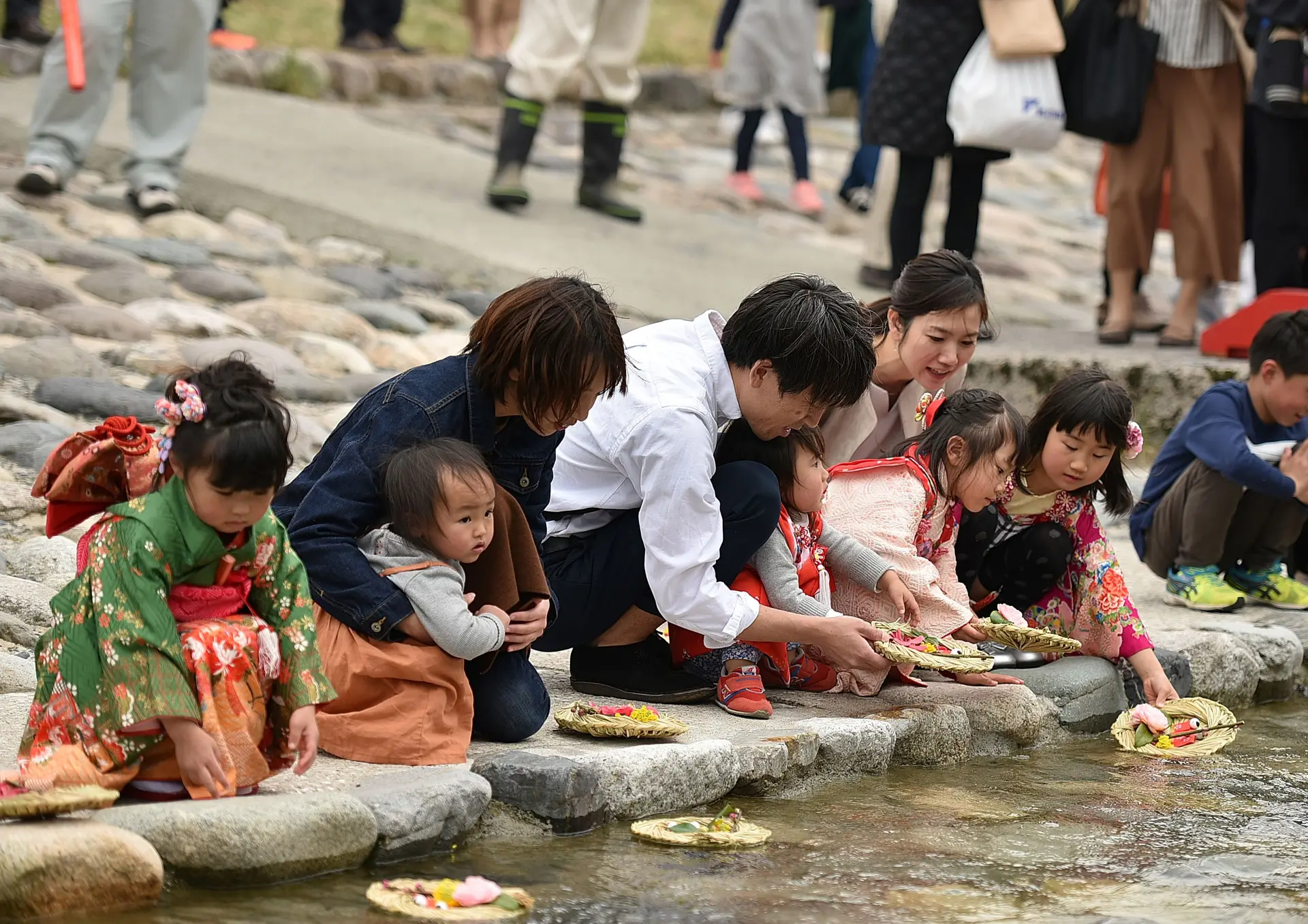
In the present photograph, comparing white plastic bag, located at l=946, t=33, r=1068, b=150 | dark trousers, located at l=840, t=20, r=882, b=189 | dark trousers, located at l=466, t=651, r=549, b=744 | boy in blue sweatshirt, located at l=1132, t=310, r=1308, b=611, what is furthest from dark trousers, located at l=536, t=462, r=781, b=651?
dark trousers, located at l=840, t=20, r=882, b=189

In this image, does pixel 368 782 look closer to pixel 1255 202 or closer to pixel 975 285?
pixel 975 285

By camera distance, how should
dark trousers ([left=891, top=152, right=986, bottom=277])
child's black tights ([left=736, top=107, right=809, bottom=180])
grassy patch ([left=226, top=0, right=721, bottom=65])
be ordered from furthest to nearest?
grassy patch ([left=226, top=0, right=721, bottom=65]) < child's black tights ([left=736, top=107, right=809, bottom=180]) < dark trousers ([left=891, top=152, right=986, bottom=277])

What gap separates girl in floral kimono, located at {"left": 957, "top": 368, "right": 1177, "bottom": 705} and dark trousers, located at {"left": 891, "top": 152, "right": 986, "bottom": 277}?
2362 millimetres

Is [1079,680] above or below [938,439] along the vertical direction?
below

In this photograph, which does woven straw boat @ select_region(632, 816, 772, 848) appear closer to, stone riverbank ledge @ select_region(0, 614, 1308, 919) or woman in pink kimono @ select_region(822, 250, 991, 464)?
stone riverbank ledge @ select_region(0, 614, 1308, 919)

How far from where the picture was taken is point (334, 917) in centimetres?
210

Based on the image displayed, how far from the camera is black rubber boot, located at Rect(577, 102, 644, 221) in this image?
22.3ft

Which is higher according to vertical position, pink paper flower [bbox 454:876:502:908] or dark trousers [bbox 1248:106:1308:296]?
dark trousers [bbox 1248:106:1308:296]

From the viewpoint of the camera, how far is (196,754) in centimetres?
221

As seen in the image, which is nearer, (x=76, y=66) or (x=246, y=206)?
(x=76, y=66)

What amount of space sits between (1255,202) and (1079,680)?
2689 millimetres

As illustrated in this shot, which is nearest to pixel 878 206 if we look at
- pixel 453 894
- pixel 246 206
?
pixel 246 206

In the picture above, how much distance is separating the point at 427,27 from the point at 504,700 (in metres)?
9.72

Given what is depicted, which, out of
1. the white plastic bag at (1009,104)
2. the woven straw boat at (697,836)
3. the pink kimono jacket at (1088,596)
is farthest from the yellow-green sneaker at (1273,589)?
the woven straw boat at (697,836)
